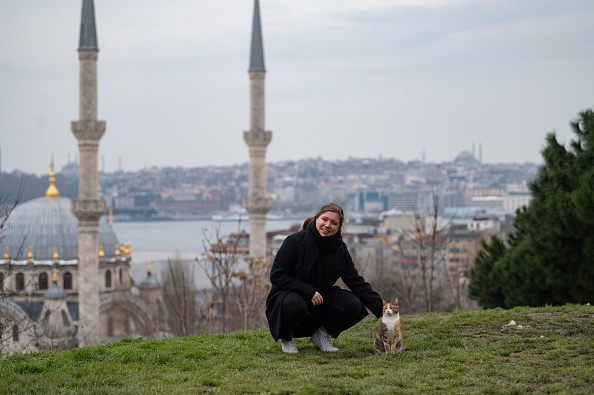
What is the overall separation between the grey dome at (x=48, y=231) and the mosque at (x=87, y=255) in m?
0.04

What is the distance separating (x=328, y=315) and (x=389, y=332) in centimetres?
46

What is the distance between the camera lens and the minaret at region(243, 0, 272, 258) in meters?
35.4

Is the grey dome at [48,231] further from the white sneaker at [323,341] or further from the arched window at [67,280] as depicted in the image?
the white sneaker at [323,341]

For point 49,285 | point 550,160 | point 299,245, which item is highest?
point 550,160

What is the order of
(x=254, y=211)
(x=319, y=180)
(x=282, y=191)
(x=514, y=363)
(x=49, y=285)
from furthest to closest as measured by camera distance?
(x=319, y=180)
(x=282, y=191)
(x=49, y=285)
(x=254, y=211)
(x=514, y=363)

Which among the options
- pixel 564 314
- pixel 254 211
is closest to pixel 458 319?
pixel 564 314

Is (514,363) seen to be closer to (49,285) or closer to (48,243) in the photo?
(49,285)

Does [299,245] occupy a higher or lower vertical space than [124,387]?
higher

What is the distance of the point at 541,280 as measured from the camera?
12523mm

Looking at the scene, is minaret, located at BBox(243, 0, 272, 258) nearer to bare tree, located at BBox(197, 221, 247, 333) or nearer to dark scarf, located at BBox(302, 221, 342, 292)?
bare tree, located at BBox(197, 221, 247, 333)

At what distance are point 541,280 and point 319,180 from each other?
178 m

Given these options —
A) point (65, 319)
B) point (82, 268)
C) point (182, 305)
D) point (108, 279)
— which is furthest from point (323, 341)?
point (108, 279)

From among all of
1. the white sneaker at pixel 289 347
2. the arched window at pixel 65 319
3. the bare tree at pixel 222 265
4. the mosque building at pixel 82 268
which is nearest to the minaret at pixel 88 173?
the mosque building at pixel 82 268

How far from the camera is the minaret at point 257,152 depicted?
116 ft
